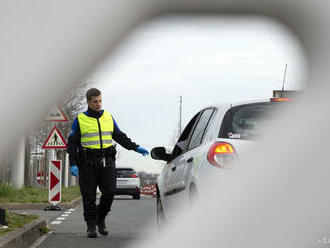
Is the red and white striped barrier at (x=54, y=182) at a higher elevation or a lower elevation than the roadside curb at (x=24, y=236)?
lower

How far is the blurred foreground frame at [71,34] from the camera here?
2.77 feet

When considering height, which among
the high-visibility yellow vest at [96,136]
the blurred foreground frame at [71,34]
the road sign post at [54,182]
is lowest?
the road sign post at [54,182]

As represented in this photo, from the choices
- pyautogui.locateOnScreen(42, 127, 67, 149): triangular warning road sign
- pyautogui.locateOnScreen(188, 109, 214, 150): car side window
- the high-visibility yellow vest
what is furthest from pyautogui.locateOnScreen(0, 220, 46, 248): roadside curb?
pyautogui.locateOnScreen(42, 127, 67, 149): triangular warning road sign

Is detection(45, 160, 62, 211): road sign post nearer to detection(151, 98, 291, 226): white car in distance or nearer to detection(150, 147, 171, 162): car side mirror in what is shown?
detection(150, 147, 171, 162): car side mirror

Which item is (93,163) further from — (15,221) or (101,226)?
(15,221)

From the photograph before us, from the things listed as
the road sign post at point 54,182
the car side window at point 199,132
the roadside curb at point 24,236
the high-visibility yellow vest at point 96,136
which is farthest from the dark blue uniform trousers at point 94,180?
the road sign post at point 54,182

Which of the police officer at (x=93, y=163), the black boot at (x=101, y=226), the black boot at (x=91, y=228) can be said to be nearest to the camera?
the police officer at (x=93, y=163)

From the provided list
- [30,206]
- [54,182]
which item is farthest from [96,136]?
[30,206]

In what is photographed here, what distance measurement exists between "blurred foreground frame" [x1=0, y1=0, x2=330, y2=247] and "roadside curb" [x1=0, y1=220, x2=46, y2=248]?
4301 millimetres

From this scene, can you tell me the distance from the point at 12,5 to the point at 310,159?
469 millimetres

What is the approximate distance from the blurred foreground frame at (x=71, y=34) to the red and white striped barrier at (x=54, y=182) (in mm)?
11817

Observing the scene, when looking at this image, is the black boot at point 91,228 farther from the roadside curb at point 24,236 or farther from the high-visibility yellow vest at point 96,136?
the high-visibility yellow vest at point 96,136

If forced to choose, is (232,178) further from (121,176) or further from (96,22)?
(121,176)

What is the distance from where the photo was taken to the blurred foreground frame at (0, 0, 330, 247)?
2.77ft
